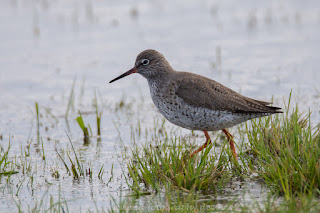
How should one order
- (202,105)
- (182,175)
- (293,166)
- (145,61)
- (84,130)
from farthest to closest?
(84,130), (145,61), (202,105), (182,175), (293,166)

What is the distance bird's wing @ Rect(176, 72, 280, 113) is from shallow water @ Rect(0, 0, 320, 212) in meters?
1.29

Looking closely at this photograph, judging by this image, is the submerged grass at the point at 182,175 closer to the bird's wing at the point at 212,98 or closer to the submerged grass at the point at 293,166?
the submerged grass at the point at 293,166

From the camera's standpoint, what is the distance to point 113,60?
11.4 metres

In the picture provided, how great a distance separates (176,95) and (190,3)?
32.3 feet

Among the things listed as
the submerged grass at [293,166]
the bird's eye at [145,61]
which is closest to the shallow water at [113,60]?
the bird's eye at [145,61]

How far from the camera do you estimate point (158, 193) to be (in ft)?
16.8

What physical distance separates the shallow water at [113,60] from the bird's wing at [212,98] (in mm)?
1294

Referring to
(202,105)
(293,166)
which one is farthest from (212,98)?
(293,166)

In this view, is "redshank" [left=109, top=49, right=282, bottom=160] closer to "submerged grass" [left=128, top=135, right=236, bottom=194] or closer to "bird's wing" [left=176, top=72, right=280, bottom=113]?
"bird's wing" [left=176, top=72, right=280, bottom=113]

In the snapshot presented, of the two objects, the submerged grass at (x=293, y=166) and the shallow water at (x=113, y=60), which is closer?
the submerged grass at (x=293, y=166)

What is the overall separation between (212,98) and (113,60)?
550cm

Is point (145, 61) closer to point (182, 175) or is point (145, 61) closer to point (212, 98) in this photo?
point (212, 98)

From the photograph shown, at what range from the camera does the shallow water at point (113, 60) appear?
6.91m

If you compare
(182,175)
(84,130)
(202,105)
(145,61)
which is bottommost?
(182,175)
